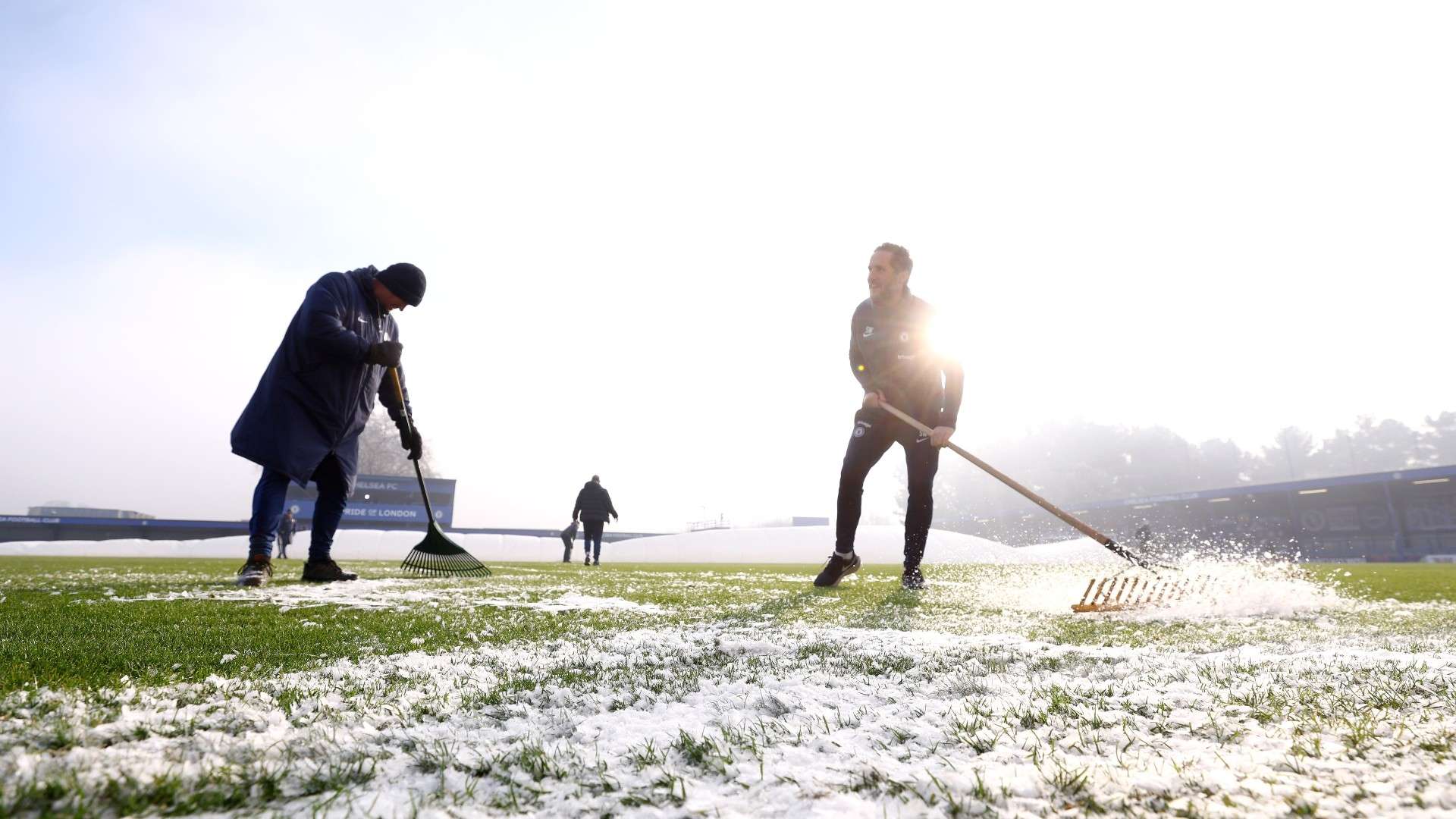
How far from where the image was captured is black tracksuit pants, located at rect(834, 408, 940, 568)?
4.93 metres

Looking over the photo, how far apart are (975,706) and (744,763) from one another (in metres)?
0.53

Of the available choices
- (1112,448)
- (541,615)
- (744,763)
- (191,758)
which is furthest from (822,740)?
(1112,448)

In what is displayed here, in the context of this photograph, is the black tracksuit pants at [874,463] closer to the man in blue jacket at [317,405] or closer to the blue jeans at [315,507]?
the man in blue jacket at [317,405]

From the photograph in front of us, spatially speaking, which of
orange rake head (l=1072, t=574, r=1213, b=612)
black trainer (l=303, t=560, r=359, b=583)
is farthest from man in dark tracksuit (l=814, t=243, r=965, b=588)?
black trainer (l=303, t=560, r=359, b=583)

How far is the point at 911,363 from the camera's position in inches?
200

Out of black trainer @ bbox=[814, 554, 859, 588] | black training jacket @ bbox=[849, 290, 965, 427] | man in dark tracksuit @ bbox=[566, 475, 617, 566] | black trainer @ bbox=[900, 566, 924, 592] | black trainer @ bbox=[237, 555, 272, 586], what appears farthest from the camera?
man in dark tracksuit @ bbox=[566, 475, 617, 566]

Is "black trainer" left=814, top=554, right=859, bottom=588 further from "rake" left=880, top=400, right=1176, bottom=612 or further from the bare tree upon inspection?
the bare tree

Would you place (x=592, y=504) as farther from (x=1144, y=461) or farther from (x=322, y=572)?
(x=1144, y=461)

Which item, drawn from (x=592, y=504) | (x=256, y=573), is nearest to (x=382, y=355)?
(x=256, y=573)

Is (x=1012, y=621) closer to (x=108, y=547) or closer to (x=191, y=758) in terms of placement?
(x=191, y=758)

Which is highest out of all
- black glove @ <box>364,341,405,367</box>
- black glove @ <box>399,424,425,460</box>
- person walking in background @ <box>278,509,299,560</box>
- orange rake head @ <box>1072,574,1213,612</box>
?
black glove @ <box>364,341,405,367</box>

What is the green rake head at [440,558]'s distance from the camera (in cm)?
480

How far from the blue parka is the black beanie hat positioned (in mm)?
250

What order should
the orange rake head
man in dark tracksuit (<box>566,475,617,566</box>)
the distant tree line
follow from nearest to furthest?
the orange rake head
man in dark tracksuit (<box>566,475,617,566</box>)
the distant tree line
